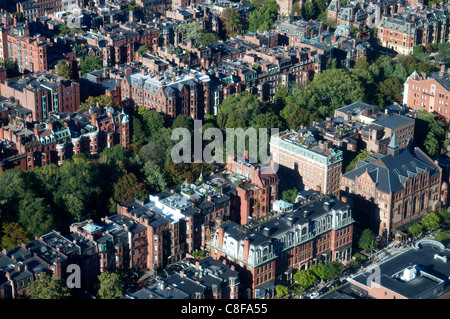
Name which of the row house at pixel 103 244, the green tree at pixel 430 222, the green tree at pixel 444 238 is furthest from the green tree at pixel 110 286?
the green tree at pixel 430 222

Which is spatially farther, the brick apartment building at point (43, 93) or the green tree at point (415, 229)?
the brick apartment building at point (43, 93)

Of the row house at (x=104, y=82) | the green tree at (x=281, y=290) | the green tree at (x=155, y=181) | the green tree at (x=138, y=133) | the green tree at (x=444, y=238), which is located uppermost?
the row house at (x=104, y=82)

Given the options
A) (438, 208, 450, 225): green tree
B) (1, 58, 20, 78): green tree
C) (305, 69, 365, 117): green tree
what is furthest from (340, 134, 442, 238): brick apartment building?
(1, 58, 20, 78): green tree

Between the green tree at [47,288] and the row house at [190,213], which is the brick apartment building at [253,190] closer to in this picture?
the row house at [190,213]

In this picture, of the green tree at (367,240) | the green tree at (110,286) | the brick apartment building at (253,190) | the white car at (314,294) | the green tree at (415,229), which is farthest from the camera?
the green tree at (415,229)

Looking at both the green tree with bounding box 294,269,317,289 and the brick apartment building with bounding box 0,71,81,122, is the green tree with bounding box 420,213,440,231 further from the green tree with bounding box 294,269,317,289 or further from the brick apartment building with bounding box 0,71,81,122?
the brick apartment building with bounding box 0,71,81,122

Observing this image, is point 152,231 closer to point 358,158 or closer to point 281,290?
point 281,290

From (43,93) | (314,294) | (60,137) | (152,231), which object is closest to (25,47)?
(43,93)
